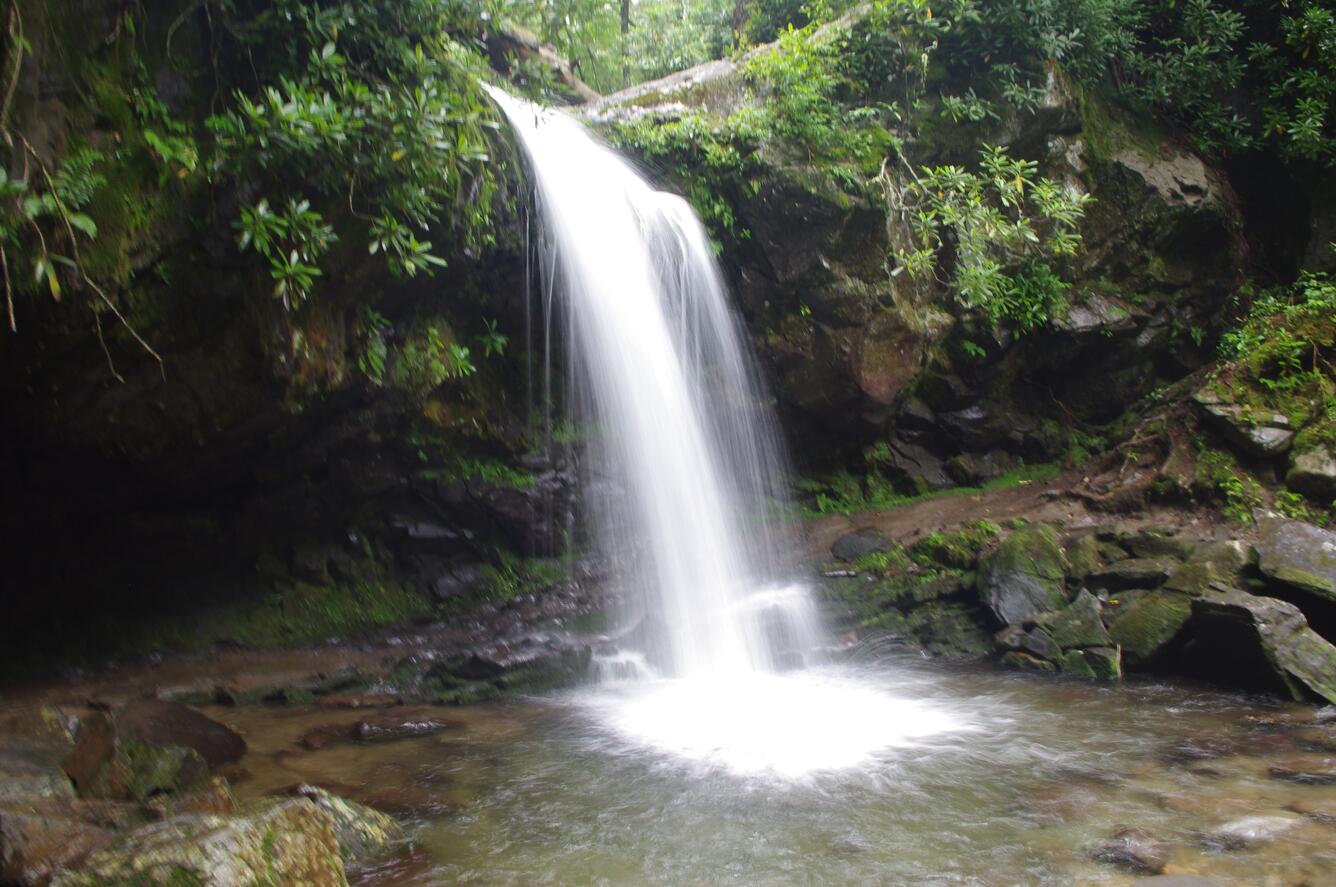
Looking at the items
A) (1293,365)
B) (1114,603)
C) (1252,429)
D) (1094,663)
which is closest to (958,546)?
(1114,603)

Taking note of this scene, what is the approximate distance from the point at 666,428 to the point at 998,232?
4.54 m

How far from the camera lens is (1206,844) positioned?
165 inches

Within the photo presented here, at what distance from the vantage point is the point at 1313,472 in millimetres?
8492

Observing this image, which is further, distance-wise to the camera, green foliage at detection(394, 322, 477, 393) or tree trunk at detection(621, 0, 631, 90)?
tree trunk at detection(621, 0, 631, 90)

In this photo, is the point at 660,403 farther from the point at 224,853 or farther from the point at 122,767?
the point at 224,853

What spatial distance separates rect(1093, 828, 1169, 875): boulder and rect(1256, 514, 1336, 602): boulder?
Result: 4.16 m

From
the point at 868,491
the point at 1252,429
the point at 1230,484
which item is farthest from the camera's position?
the point at 868,491

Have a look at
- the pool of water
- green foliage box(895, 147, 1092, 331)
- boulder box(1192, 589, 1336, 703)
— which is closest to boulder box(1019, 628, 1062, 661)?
the pool of water

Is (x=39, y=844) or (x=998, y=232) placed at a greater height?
(x=998, y=232)

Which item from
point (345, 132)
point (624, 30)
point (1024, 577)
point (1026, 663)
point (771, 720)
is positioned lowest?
point (1026, 663)

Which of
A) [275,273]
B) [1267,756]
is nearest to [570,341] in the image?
[275,273]

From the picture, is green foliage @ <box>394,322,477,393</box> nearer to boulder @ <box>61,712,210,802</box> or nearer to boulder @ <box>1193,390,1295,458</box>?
boulder @ <box>61,712,210,802</box>

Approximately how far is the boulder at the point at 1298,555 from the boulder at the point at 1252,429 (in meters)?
1.04

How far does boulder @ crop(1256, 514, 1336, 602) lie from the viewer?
23.7 ft
